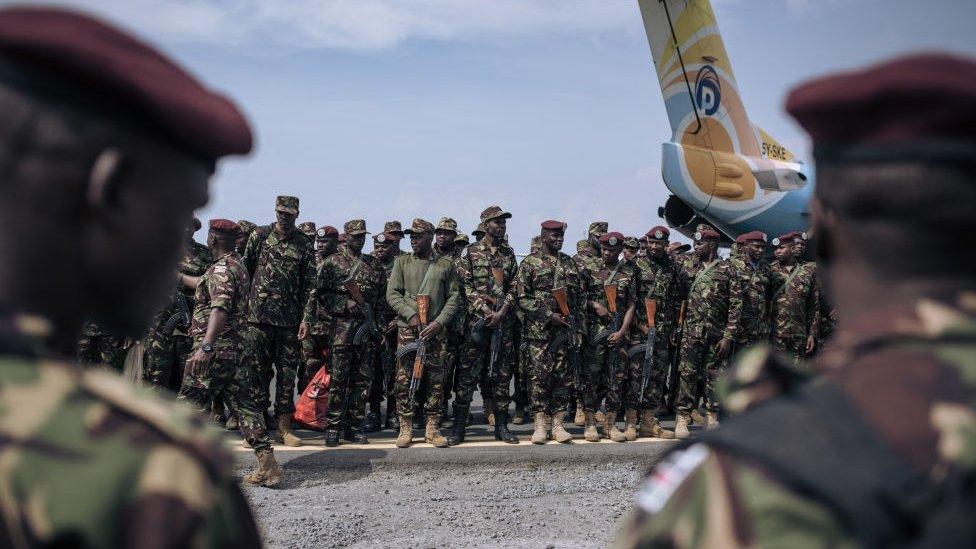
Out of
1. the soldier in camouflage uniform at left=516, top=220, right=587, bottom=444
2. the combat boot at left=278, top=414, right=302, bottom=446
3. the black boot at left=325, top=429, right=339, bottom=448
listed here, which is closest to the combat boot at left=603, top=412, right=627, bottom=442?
the soldier in camouflage uniform at left=516, top=220, right=587, bottom=444

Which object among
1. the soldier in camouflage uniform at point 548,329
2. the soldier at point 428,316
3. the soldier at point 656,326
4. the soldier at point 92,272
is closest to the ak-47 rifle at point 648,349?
the soldier at point 656,326

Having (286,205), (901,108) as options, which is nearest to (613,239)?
(286,205)

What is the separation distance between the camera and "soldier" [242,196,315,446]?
7867 mm

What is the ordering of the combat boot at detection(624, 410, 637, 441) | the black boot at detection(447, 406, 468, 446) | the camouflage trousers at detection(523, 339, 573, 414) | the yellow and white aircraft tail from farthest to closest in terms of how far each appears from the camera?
the yellow and white aircraft tail < the combat boot at detection(624, 410, 637, 441) < the camouflage trousers at detection(523, 339, 573, 414) < the black boot at detection(447, 406, 468, 446)

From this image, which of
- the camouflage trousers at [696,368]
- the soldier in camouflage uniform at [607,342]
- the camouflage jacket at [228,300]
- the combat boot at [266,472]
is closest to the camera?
the camouflage jacket at [228,300]

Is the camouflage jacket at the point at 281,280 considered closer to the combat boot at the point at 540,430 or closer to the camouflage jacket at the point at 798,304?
the combat boot at the point at 540,430

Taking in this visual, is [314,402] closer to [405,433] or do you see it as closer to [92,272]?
[405,433]

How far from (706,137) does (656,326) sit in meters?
7.11

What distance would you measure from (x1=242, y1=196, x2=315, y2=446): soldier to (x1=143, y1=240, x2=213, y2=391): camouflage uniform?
55cm

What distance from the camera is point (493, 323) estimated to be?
27.6ft

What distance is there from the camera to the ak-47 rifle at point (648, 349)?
9.13 metres

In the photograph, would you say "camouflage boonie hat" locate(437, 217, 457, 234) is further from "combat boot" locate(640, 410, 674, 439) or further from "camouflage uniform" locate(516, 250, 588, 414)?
"combat boot" locate(640, 410, 674, 439)

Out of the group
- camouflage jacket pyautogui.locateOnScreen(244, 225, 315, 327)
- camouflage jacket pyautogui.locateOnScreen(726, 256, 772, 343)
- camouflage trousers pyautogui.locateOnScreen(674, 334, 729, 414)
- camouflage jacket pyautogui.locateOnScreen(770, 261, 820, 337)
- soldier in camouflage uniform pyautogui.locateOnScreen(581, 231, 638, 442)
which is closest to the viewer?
camouflage jacket pyautogui.locateOnScreen(244, 225, 315, 327)

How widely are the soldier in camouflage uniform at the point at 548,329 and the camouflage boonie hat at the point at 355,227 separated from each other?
157 centimetres
